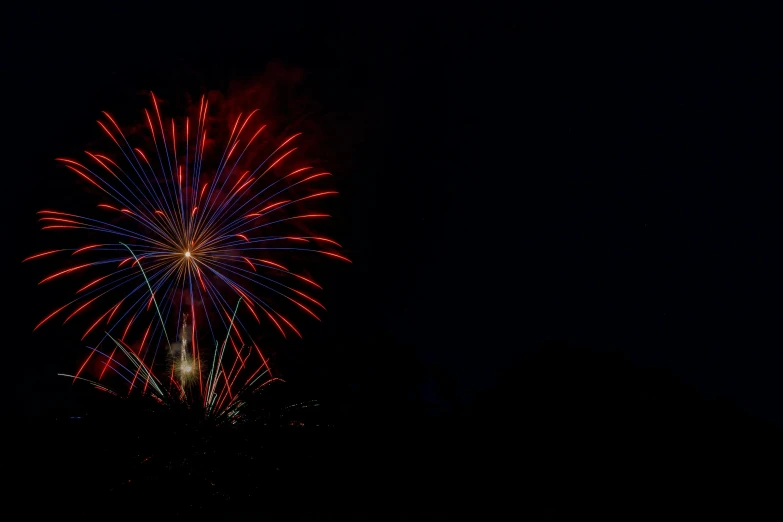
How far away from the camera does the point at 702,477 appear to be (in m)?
9.21

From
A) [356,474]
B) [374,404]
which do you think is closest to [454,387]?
[374,404]

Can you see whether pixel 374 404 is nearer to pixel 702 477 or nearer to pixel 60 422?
pixel 60 422

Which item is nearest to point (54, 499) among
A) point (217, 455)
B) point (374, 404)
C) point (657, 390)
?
point (217, 455)

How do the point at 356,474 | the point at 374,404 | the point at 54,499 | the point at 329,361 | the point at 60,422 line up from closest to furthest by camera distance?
the point at 54,499
the point at 356,474
the point at 60,422
the point at 374,404
the point at 329,361

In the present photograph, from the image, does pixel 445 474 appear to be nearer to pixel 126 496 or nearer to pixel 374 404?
pixel 126 496

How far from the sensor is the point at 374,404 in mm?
16844

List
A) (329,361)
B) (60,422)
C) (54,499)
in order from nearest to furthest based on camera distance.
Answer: (54,499) < (60,422) < (329,361)

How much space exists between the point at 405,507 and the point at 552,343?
9.79 metres

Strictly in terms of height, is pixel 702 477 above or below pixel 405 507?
below

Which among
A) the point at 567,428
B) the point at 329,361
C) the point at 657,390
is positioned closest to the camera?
the point at 567,428

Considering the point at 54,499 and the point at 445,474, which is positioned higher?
the point at 54,499

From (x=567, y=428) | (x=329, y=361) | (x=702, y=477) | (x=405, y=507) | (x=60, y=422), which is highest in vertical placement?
(x=329, y=361)

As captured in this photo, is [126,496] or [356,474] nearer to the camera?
[126,496]

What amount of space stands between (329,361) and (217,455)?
26.2ft
